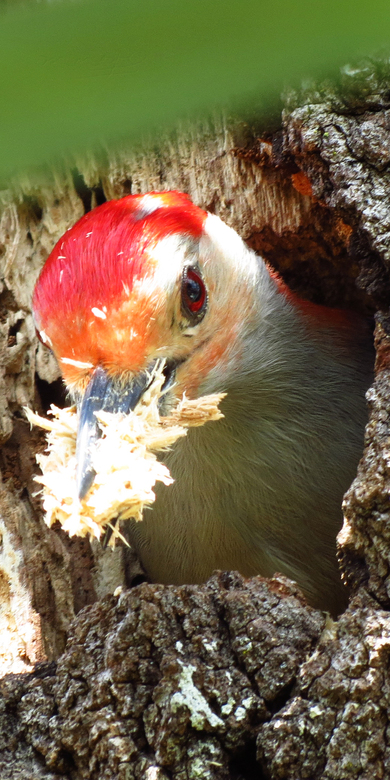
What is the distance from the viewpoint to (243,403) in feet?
10.7

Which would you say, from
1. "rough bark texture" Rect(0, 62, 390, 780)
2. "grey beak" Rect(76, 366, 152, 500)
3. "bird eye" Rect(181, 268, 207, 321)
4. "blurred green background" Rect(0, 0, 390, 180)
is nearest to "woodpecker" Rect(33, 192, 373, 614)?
"bird eye" Rect(181, 268, 207, 321)

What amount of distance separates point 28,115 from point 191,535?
2923 millimetres

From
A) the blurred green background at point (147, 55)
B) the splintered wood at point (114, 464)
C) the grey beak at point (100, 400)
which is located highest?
the blurred green background at point (147, 55)

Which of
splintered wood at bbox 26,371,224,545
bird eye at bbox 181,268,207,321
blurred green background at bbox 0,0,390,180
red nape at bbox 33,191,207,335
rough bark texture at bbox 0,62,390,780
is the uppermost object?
blurred green background at bbox 0,0,390,180

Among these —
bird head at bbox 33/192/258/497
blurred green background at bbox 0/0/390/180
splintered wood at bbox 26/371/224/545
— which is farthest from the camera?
bird head at bbox 33/192/258/497

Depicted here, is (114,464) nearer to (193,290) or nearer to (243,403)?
(193,290)

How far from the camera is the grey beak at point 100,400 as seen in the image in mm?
2264

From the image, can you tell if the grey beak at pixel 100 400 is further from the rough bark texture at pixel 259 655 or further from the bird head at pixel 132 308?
the rough bark texture at pixel 259 655

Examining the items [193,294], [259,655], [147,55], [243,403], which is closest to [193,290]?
[193,294]

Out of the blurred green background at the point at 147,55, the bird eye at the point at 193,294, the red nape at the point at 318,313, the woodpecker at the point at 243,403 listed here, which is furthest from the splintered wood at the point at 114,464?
the blurred green background at the point at 147,55

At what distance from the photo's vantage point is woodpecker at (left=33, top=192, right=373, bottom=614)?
277 centimetres

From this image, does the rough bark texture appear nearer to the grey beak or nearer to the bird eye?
the grey beak

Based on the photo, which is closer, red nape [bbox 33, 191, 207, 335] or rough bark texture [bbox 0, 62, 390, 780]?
rough bark texture [bbox 0, 62, 390, 780]

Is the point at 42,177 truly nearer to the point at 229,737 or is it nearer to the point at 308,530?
the point at 308,530
